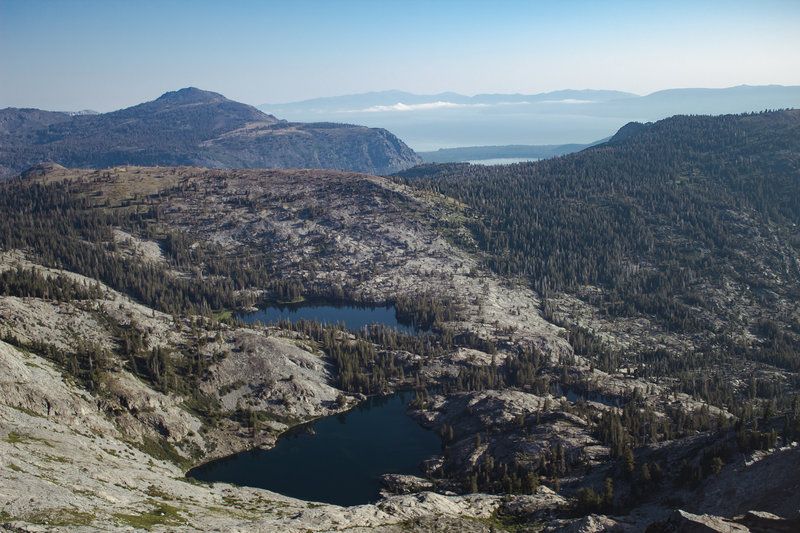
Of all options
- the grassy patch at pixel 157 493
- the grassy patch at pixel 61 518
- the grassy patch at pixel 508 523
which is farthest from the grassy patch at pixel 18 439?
the grassy patch at pixel 508 523

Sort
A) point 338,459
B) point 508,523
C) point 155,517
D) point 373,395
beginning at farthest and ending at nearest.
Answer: point 373,395 < point 338,459 < point 508,523 < point 155,517

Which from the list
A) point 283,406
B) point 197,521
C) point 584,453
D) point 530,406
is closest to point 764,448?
point 584,453

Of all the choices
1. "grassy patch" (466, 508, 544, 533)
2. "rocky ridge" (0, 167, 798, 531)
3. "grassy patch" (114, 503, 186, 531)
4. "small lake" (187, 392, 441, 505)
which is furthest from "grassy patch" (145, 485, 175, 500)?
"grassy patch" (466, 508, 544, 533)

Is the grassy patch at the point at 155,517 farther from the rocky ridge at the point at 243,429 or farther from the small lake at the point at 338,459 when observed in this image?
the small lake at the point at 338,459

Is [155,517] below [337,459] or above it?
above

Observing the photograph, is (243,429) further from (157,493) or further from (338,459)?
(157,493)

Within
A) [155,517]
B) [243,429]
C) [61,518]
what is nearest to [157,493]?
[155,517]
